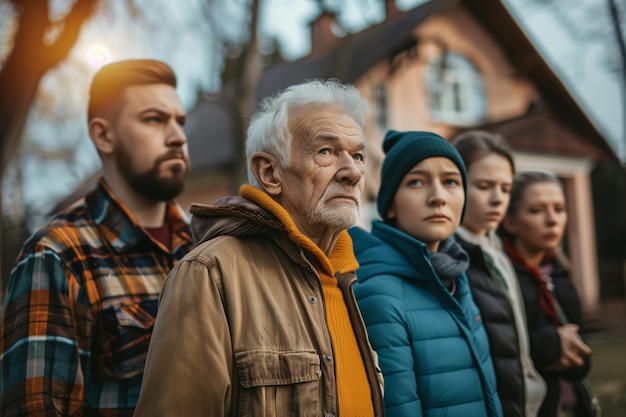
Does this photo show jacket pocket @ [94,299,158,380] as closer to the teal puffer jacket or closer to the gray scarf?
the teal puffer jacket

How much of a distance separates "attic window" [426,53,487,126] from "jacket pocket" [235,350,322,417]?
15.1 m

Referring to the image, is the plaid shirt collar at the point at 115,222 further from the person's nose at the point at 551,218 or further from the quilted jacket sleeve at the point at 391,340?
the person's nose at the point at 551,218

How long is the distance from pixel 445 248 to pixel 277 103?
1.08 m

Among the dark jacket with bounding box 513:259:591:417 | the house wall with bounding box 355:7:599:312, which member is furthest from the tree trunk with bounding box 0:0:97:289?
the house wall with bounding box 355:7:599:312

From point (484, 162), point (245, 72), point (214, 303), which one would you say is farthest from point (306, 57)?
point (214, 303)

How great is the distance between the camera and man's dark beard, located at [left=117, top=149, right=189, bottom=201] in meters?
2.67

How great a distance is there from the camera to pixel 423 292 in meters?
2.53

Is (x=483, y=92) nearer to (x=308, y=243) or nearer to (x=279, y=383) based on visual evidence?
(x=308, y=243)

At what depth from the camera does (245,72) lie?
9008 mm

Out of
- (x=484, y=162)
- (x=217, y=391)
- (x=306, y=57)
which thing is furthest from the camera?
(x=306, y=57)

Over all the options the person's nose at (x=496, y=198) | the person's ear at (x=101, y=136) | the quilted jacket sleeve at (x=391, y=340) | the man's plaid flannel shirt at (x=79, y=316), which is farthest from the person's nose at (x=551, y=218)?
the person's ear at (x=101, y=136)

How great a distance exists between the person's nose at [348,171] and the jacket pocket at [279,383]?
2.11ft

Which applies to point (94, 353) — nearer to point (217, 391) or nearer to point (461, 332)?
point (217, 391)

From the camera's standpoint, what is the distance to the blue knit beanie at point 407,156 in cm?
262
